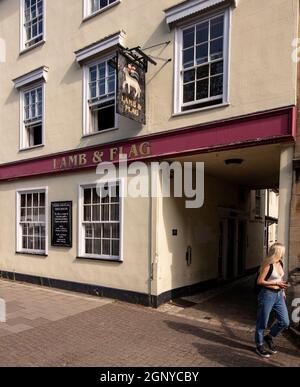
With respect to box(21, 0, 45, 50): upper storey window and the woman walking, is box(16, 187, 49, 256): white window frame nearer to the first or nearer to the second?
box(21, 0, 45, 50): upper storey window

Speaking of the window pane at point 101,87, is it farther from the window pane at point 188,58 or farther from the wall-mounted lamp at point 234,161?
the wall-mounted lamp at point 234,161

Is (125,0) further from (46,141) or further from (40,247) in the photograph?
(40,247)

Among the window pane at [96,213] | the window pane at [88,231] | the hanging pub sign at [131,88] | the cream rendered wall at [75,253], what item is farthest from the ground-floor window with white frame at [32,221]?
the hanging pub sign at [131,88]

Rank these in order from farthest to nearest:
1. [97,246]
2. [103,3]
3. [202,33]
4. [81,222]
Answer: [81,222] < [103,3] < [97,246] < [202,33]

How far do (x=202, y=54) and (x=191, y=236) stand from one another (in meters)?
4.21

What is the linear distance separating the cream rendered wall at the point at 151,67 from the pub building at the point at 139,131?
0.03 metres

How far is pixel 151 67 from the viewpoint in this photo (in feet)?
25.0

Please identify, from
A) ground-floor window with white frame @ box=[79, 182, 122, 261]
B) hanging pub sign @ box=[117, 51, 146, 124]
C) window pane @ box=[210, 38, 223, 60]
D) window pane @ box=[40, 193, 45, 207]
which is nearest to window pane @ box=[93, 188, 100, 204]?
ground-floor window with white frame @ box=[79, 182, 122, 261]

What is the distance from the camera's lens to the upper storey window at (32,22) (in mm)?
10367

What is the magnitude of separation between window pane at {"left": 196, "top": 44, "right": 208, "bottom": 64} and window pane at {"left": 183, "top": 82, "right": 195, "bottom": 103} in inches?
19.6

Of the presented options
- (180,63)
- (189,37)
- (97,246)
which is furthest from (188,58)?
(97,246)

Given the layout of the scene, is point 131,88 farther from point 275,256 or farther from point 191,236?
point 275,256

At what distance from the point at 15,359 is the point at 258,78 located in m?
5.92

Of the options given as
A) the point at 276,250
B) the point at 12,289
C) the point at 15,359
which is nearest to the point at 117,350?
the point at 15,359
